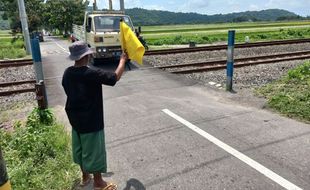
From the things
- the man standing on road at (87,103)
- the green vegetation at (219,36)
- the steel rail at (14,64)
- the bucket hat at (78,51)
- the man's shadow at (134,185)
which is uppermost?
the bucket hat at (78,51)

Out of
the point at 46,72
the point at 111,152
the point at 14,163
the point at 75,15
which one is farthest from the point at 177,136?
the point at 75,15

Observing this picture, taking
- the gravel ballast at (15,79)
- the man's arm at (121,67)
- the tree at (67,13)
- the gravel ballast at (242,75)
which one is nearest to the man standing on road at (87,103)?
the man's arm at (121,67)

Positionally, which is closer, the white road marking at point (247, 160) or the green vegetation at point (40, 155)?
the white road marking at point (247, 160)

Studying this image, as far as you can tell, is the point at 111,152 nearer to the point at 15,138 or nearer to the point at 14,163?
the point at 14,163

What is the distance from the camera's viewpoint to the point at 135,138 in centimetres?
554

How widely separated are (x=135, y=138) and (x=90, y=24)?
1042 centimetres

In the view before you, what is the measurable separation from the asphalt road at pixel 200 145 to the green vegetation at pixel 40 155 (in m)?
0.67

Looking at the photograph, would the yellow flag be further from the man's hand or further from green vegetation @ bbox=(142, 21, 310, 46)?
green vegetation @ bbox=(142, 21, 310, 46)

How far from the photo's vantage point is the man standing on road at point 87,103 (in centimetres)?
357

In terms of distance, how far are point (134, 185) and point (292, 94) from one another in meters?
5.20

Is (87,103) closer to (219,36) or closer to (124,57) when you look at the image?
(124,57)

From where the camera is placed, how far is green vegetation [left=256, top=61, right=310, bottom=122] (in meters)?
6.58

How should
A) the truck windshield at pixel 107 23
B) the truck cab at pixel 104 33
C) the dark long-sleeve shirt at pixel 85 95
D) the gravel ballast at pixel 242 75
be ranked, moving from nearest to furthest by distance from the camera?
the dark long-sleeve shirt at pixel 85 95, the gravel ballast at pixel 242 75, the truck cab at pixel 104 33, the truck windshield at pixel 107 23

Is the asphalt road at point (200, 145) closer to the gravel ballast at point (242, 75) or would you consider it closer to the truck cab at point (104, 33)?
the gravel ballast at point (242, 75)
